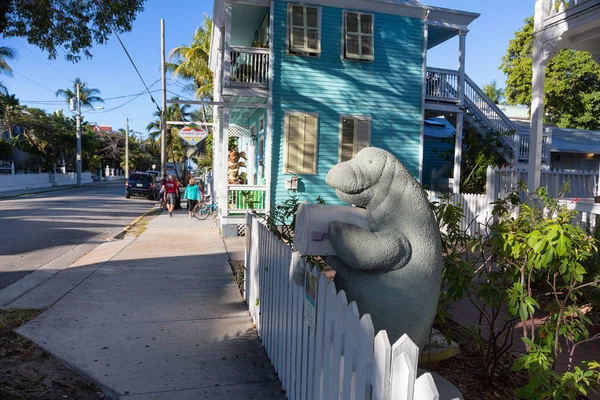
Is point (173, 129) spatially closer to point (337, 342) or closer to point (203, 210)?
point (203, 210)

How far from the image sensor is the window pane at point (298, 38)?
1163 centimetres

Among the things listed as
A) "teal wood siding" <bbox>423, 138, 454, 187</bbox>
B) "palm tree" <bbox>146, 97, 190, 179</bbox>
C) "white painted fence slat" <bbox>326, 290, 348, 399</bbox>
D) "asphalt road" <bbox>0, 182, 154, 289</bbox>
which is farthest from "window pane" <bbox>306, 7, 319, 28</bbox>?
"palm tree" <bbox>146, 97, 190, 179</bbox>

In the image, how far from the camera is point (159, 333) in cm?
465

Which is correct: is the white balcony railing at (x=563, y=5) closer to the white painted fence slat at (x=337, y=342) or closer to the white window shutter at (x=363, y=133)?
the white window shutter at (x=363, y=133)

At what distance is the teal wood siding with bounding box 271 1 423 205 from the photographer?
11.7m

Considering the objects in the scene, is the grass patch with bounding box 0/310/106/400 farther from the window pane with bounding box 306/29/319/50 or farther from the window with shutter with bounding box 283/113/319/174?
the window pane with bounding box 306/29/319/50

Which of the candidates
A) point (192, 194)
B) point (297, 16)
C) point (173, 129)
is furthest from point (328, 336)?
point (173, 129)

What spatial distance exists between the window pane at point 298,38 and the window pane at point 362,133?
261 centimetres

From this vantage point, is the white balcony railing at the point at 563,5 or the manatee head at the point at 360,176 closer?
the manatee head at the point at 360,176

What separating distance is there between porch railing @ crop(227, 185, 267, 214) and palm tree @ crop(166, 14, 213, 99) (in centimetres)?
1488

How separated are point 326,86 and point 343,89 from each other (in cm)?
49

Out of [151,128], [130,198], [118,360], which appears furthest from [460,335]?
[151,128]

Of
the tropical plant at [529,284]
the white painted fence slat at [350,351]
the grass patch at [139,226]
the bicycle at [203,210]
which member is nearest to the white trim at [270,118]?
the grass patch at [139,226]

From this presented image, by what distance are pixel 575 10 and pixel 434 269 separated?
23.8 feet
